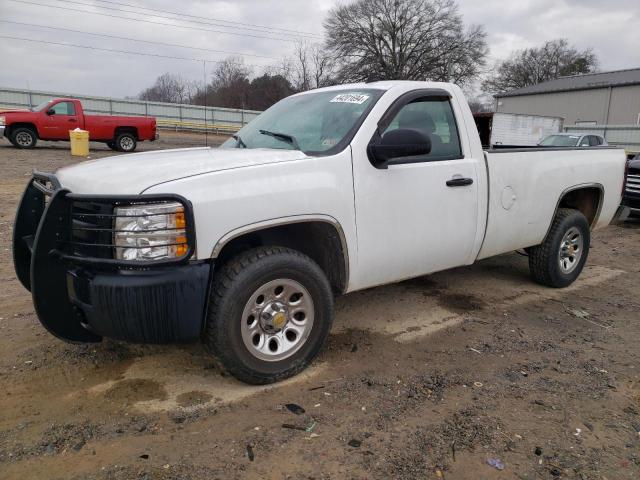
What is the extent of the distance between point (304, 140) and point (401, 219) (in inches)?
34.7

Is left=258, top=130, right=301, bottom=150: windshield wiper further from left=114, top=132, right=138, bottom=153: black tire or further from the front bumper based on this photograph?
left=114, top=132, right=138, bottom=153: black tire

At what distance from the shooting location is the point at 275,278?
9.72 feet

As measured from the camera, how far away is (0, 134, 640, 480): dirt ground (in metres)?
2.41

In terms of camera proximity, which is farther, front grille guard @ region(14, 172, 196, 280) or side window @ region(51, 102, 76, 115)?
side window @ region(51, 102, 76, 115)

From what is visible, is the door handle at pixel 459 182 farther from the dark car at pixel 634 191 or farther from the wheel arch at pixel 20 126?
the wheel arch at pixel 20 126

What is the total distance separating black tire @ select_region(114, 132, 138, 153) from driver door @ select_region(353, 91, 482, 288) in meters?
17.1

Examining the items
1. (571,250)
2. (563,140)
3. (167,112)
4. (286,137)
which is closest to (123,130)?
(563,140)

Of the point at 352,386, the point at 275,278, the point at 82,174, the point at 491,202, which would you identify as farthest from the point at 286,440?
the point at 491,202

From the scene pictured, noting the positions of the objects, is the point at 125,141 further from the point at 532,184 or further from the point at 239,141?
the point at 532,184

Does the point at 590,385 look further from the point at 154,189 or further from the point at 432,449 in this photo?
the point at 154,189

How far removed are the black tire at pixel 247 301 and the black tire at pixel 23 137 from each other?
17571 mm

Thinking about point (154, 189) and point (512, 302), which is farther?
point (512, 302)

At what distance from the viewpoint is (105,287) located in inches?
100

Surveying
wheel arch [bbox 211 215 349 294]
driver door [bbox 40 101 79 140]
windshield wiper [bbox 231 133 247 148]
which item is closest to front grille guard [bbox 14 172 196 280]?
wheel arch [bbox 211 215 349 294]
